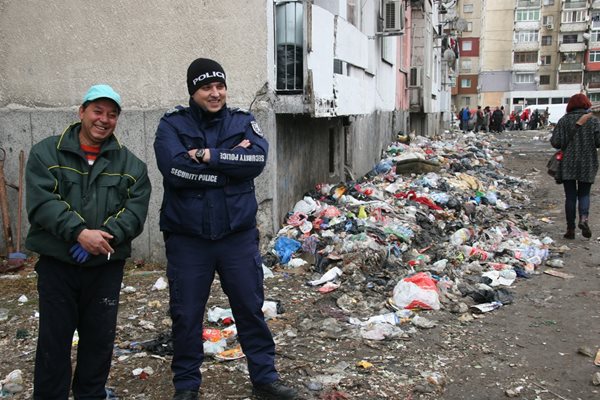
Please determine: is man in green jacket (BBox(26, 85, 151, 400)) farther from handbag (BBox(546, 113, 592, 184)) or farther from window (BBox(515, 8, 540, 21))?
window (BBox(515, 8, 540, 21))

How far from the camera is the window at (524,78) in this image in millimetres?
61000

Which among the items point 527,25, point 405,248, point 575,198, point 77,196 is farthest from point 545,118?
point 77,196

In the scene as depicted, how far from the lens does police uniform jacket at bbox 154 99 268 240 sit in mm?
2865

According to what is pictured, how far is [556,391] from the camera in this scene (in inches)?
133

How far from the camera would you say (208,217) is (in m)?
2.90

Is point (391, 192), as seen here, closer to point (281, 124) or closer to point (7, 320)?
point (281, 124)

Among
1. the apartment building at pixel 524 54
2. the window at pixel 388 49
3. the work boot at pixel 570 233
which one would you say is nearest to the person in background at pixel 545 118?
the apartment building at pixel 524 54

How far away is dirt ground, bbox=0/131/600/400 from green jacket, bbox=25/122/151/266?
1189 mm

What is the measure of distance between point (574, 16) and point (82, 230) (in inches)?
2741

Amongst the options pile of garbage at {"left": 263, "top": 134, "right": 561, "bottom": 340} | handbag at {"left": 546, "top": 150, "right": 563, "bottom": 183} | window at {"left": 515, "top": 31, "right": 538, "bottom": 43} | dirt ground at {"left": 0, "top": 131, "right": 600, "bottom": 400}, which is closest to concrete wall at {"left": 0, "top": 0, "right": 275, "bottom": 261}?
pile of garbage at {"left": 263, "top": 134, "right": 561, "bottom": 340}

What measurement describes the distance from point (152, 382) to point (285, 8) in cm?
412

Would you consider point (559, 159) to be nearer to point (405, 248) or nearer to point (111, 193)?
point (405, 248)

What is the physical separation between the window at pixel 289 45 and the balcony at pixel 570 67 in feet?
209

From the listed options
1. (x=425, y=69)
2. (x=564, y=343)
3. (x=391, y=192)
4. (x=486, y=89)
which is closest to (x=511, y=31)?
(x=486, y=89)
